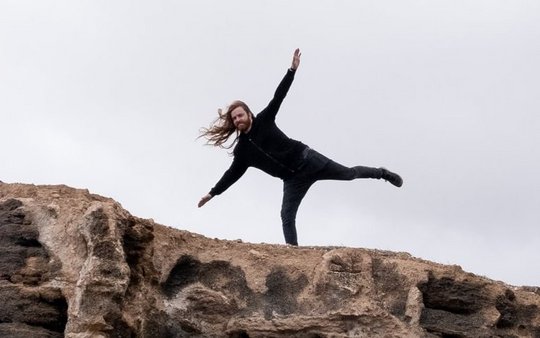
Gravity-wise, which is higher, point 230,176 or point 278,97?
point 278,97

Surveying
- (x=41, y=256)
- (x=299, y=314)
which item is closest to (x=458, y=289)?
(x=299, y=314)

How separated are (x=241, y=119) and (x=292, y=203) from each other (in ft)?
4.24

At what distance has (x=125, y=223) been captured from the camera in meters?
11.7

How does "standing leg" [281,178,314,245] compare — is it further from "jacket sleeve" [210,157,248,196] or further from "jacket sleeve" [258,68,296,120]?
"jacket sleeve" [258,68,296,120]

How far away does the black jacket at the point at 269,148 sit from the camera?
13750 millimetres

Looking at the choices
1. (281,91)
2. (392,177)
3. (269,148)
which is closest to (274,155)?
(269,148)

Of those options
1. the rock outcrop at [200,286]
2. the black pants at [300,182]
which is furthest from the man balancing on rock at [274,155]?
the rock outcrop at [200,286]

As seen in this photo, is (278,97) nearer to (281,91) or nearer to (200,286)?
(281,91)

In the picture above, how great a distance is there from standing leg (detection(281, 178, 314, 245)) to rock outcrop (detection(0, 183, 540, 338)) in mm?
595

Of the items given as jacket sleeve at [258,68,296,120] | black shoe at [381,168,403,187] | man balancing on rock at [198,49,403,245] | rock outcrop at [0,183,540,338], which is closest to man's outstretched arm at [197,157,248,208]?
man balancing on rock at [198,49,403,245]

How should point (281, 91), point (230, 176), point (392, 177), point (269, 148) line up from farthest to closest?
point (392, 177) < point (230, 176) < point (269, 148) < point (281, 91)

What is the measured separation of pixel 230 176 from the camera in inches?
553

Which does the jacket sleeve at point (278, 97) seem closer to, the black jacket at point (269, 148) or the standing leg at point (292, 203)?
the black jacket at point (269, 148)

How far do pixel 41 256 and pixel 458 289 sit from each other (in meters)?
5.05
